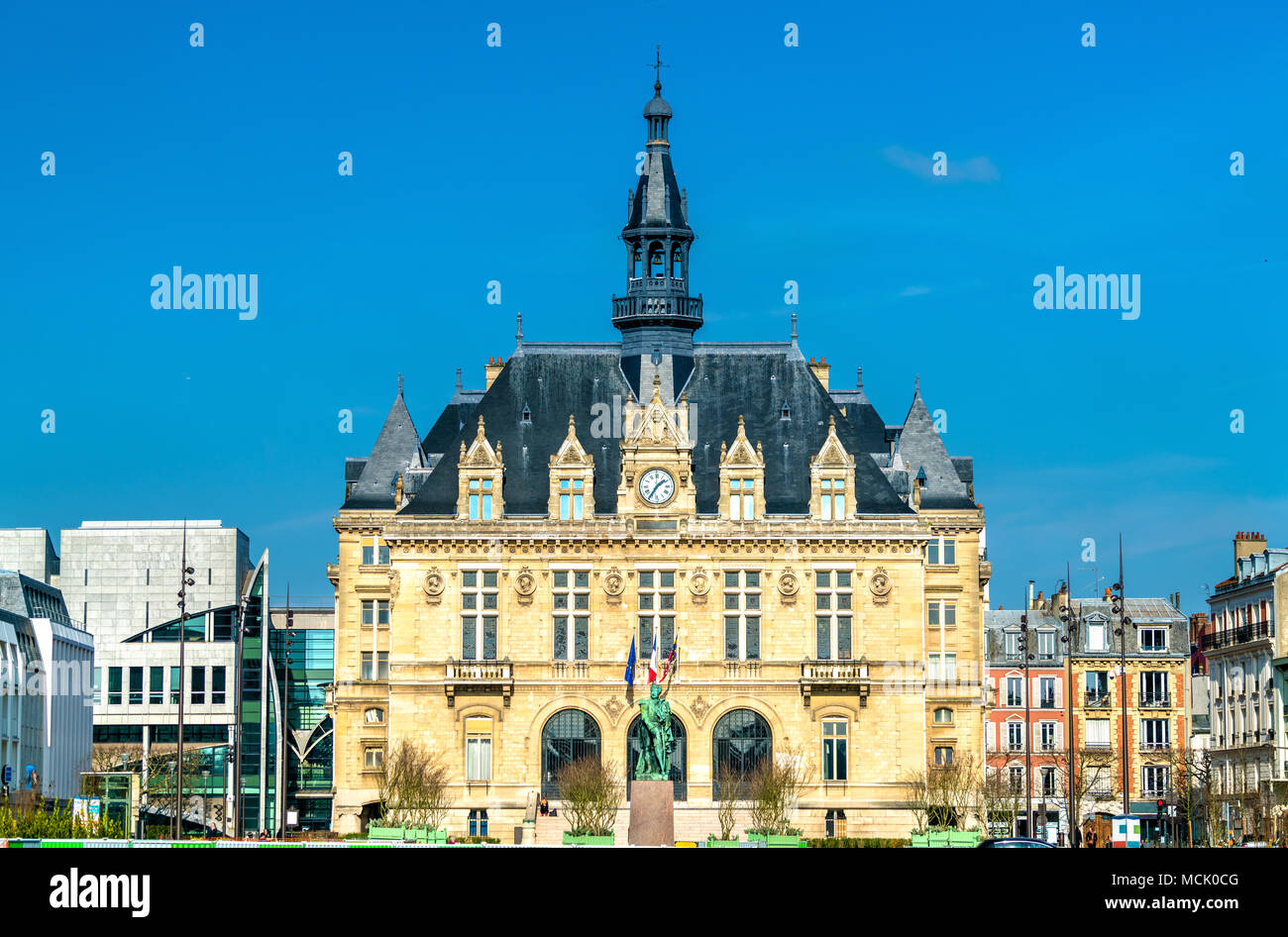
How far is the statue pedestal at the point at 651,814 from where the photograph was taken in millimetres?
69938

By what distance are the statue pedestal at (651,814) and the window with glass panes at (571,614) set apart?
19674mm

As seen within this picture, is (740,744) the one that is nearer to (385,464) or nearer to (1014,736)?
(385,464)

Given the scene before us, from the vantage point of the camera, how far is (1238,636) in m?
97.1

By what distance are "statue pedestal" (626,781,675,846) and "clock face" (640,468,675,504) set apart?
22.2 metres

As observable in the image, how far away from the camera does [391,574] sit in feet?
299

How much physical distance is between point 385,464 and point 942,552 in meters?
25.4

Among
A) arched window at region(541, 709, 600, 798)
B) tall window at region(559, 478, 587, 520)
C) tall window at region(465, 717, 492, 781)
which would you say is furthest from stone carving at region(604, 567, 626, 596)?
tall window at region(465, 717, 492, 781)

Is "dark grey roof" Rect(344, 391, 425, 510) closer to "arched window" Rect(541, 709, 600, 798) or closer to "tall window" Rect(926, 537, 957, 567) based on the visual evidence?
"arched window" Rect(541, 709, 600, 798)

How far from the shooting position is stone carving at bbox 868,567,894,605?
295ft

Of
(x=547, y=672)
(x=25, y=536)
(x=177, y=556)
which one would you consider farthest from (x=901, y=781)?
(x=25, y=536)

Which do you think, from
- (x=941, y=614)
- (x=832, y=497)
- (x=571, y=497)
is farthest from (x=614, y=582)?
(x=941, y=614)

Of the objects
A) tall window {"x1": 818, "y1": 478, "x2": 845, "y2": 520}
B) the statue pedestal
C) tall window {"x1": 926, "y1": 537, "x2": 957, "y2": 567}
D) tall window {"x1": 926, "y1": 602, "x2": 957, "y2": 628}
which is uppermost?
tall window {"x1": 818, "y1": 478, "x2": 845, "y2": 520}
